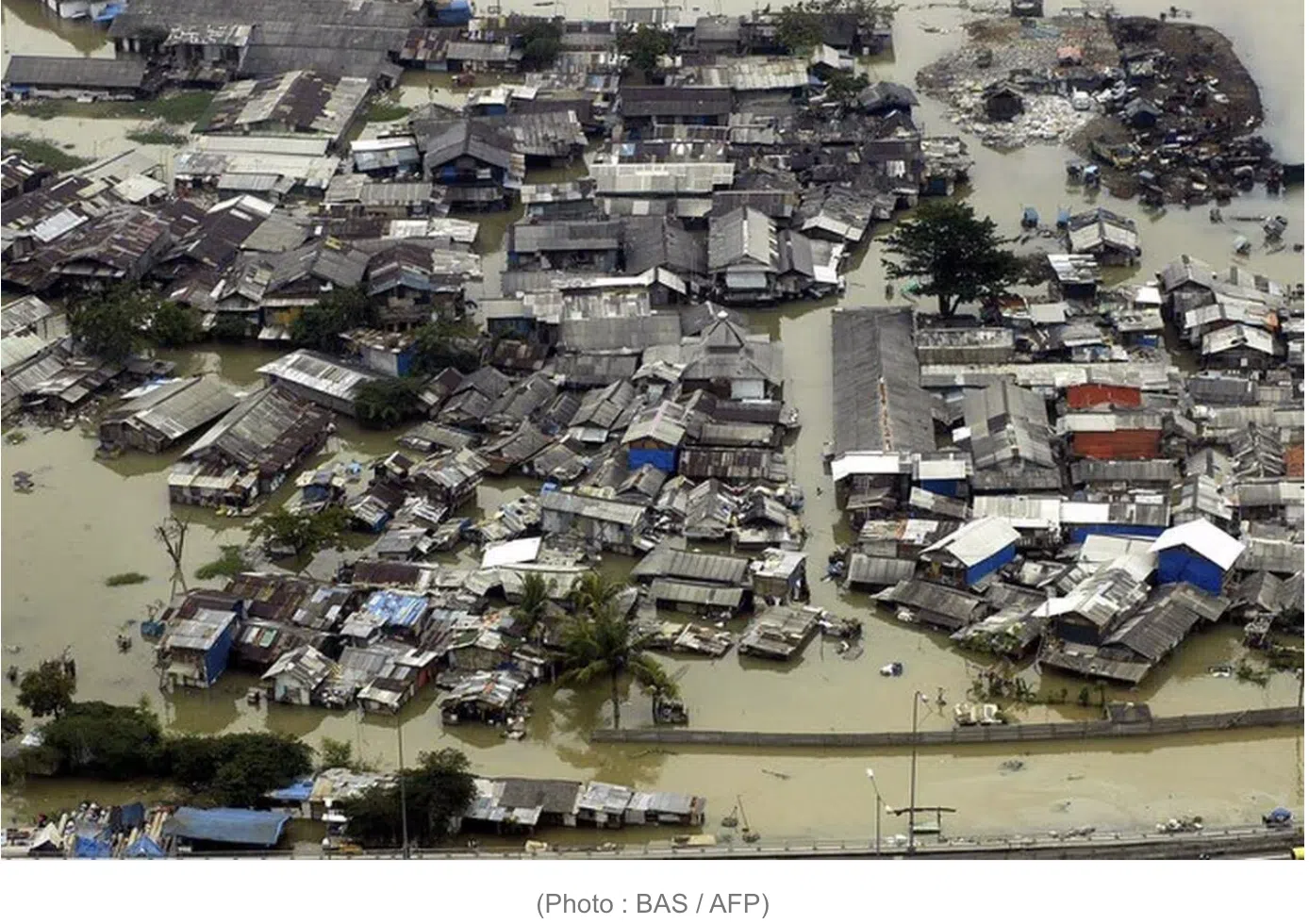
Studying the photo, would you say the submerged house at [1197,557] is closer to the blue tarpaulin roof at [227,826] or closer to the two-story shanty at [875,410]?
the two-story shanty at [875,410]

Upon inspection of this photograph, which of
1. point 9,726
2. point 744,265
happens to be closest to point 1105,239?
point 744,265

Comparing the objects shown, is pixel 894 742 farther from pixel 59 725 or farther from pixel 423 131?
pixel 423 131

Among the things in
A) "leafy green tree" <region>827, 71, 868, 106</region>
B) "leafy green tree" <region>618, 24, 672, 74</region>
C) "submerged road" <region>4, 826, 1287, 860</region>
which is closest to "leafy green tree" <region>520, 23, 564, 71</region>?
"leafy green tree" <region>618, 24, 672, 74</region>

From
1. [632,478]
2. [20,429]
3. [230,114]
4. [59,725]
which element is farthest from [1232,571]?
[230,114]

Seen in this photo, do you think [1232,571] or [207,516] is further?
[207,516]

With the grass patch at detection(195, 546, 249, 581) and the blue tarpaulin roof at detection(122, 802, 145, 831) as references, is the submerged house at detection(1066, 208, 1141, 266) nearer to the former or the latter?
the grass patch at detection(195, 546, 249, 581)

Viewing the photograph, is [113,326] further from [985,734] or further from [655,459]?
[985,734]

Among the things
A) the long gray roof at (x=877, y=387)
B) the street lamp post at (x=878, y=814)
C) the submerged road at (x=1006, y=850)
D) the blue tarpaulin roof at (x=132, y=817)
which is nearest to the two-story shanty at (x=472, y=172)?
the long gray roof at (x=877, y=387)
